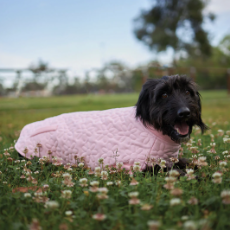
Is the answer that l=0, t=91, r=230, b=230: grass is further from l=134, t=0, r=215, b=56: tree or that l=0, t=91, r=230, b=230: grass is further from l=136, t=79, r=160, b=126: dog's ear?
l=134, t=0, r=215, b=56: tree

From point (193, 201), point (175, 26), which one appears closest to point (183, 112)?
point (193, 201)

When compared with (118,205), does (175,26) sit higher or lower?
higher

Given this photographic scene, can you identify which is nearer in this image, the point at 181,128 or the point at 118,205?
the point at 118,205

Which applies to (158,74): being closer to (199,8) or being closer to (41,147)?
(41,147)

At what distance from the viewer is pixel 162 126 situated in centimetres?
280

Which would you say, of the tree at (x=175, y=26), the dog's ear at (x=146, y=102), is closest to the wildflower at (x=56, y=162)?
the dog's ear at (x=146, y=102)

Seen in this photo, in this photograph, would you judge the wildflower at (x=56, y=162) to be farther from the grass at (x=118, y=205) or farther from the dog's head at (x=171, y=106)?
the dog's head at (x=171, y=106)

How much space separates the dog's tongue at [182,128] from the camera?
2.78 metres

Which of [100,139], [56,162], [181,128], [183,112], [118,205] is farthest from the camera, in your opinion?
[100,139]

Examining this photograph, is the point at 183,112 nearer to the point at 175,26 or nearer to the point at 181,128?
the point at 181,128

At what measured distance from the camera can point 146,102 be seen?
3004 millimetres

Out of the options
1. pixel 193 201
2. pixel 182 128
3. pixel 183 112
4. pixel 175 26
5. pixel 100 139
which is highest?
pixel 175 26

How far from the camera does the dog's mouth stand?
2.77 metres

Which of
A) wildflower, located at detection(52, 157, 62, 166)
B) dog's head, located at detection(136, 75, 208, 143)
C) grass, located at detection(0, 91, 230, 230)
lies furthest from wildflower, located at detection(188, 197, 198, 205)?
wildflower, located at detection(52, 157, 62, 166)
